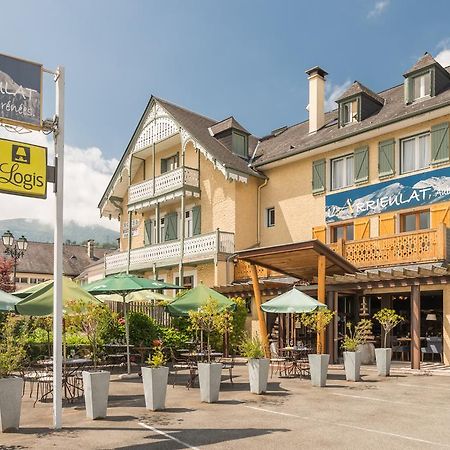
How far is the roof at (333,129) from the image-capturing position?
20.7 meters

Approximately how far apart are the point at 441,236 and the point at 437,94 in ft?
21.0

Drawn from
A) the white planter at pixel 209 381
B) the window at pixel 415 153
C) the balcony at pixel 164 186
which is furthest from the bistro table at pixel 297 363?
the balcony at pixel 164 186

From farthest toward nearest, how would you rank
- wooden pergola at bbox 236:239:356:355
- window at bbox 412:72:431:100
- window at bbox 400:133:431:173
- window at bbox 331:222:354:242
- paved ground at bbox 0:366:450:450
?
window at bbox 331:222:354:242
window at bbox 412:72:431:100
window at bbox 400:133:431:173
wooden pergola at bbox 236:239:356:355
paved ground at bbox 0:366:450:450

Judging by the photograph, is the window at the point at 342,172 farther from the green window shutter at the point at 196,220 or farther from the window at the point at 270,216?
the green window shutter at the point at 196,220

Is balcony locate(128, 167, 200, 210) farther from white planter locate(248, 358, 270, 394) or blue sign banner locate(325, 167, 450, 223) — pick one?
white planter locate(248, 358, 270, 394)

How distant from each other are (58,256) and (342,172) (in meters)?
16.6

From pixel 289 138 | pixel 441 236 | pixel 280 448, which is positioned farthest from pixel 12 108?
pixel 289 138

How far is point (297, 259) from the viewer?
17.2m

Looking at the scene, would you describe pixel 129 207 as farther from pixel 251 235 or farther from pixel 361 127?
pixel 361 127

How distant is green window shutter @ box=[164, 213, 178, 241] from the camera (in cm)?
2986

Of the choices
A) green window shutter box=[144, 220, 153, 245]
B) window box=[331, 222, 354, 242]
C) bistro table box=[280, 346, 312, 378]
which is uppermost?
green window shutter box=[144, 220, 153, 245]

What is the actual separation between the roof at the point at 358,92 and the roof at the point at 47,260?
5307 centimetres

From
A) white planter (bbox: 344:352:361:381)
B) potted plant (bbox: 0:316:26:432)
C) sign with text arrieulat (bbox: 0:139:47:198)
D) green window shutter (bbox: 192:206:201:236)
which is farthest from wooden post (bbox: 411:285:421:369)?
green window shutter (bbox: 192:206:201:236)

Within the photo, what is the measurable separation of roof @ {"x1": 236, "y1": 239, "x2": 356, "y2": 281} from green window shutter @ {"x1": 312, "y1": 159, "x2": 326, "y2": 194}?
5425 millimetres
